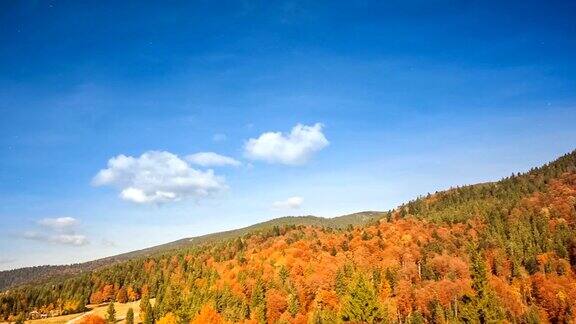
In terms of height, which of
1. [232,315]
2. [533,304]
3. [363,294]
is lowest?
[533,304]

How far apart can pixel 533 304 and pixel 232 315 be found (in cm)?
10642

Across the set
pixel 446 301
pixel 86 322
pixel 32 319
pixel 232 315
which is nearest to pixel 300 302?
pixel 232 315

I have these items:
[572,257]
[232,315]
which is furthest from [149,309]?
[572,257]

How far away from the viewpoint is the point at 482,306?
3637 inches

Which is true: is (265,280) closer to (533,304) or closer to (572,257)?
(533,304)

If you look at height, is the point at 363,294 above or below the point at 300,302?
above

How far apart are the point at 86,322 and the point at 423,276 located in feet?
418

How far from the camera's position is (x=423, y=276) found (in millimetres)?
177875

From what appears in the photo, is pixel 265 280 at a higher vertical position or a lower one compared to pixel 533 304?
higher

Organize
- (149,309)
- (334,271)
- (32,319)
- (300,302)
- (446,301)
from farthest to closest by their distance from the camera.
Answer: (32,319) → (334,271) → (300,302) → (446,301) → (149,309)

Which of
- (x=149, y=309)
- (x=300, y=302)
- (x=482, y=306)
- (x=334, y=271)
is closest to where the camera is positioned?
(x=482, y=306)

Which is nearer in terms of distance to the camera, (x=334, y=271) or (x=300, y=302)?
(x=300, y=302)

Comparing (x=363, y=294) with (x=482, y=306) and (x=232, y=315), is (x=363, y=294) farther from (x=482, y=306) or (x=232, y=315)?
(x=232, y=315)

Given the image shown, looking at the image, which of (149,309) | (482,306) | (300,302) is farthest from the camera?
(300,302)
